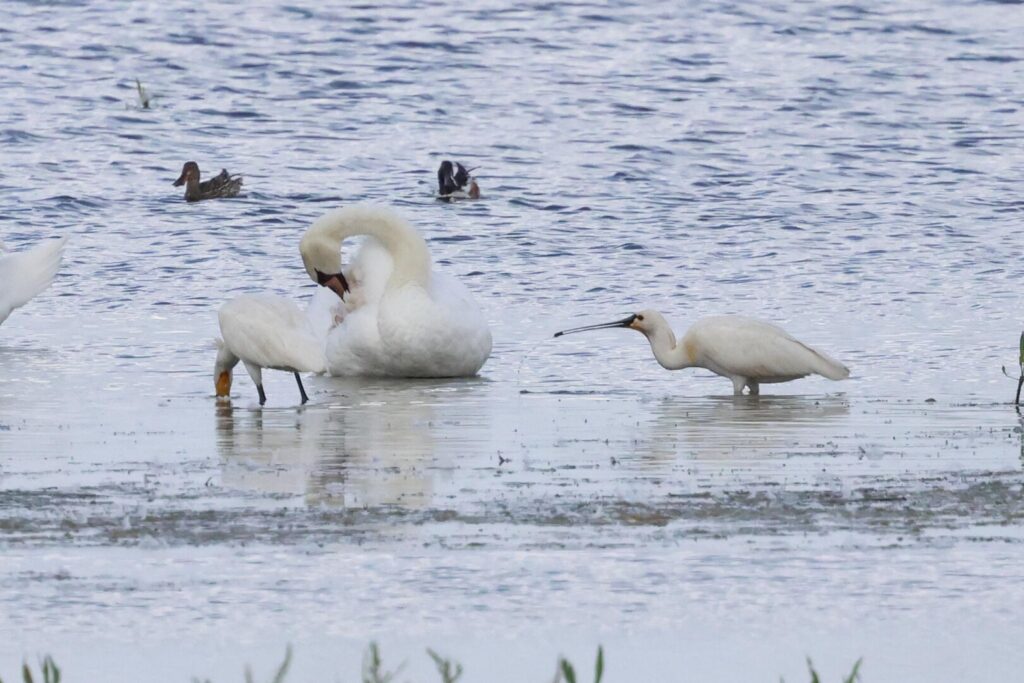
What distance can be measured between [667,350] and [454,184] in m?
9.67

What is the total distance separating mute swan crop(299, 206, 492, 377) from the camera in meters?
12.9

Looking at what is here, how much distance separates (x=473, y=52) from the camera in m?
30.7

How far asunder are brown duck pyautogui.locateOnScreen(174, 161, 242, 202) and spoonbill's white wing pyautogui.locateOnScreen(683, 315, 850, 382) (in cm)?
995

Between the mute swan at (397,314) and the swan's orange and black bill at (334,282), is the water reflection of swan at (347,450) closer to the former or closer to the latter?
the mute swan at (397,314)

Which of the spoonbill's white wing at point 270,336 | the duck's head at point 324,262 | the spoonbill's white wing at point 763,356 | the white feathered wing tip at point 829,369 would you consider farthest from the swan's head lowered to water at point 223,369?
the white feathered wing tip at point 829,369

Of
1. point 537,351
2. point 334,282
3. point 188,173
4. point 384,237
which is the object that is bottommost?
point 188,173

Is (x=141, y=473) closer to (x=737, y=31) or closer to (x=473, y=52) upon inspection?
(x=473, y=52)

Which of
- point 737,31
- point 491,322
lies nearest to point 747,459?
point 491,322

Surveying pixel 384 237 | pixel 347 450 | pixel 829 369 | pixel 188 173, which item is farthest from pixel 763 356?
pixel 188 173

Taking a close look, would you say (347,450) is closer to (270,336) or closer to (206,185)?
(270,336)

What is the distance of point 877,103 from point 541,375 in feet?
51.5

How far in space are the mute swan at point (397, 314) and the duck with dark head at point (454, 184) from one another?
776 cm

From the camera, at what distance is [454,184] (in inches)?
859

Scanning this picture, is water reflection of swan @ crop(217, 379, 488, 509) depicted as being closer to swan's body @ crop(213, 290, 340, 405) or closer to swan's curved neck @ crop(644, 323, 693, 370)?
swan's body @ crop(213, 290, 340, 405)
